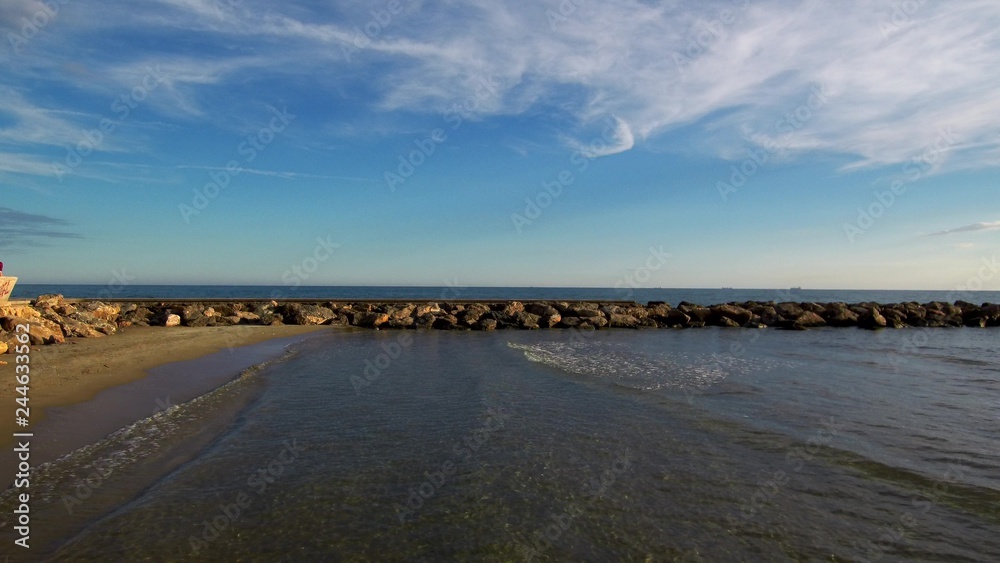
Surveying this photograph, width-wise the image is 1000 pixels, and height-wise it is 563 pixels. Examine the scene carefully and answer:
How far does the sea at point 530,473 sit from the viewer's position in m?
5.71

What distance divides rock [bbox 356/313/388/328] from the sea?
61.5 ft

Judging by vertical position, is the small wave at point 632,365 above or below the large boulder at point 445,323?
below

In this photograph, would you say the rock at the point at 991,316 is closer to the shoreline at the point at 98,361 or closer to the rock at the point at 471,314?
the rock at the point at 471,314

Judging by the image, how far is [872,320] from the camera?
39.4 m

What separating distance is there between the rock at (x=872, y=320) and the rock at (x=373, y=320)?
3607 cm

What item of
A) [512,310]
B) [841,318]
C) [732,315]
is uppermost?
[512,310]

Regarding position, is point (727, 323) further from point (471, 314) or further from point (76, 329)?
point (76, 329)

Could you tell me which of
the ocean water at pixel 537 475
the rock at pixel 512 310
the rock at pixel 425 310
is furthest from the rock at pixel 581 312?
the ocean water at pixel 537 475

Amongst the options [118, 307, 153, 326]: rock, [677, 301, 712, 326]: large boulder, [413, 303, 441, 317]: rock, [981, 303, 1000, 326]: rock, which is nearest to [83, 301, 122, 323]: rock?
[118, 307, 153, 326]: rock

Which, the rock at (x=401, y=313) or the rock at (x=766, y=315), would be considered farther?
the rock at (x=766, y=315)

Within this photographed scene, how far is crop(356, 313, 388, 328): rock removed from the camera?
35.0m

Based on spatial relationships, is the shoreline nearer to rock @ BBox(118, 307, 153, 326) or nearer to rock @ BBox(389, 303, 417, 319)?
rock @ BBox(118, 307, 153, 326)

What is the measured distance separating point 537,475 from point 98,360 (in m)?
15.0

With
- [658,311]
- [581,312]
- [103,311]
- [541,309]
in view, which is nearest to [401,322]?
[541,309]
